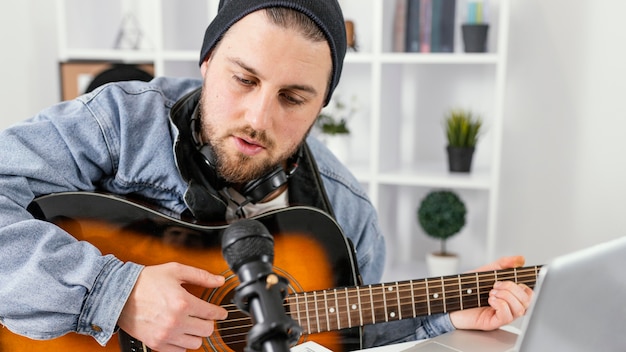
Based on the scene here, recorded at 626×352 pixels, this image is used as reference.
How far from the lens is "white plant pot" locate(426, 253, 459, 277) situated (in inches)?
85.8

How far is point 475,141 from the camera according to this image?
2146 millimetres

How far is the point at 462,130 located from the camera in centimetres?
212

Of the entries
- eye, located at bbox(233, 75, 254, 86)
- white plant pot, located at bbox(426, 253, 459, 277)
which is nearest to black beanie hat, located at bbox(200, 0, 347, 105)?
eye, located at bbox(233, 75, 254, 86)

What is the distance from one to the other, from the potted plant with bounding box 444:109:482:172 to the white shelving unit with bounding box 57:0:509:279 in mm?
50

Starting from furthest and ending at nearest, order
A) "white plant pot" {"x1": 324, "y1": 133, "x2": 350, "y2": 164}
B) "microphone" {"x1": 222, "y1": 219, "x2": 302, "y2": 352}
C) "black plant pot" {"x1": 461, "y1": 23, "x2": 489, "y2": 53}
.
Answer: "white plant pot" {"x1": 324, "y1": 133, "x2": 350, "y2": 164}, "black plant pot" {"x1": 461, "y1": 23, "x2": 489, "y2": 53}, "microphone" {"x1": 222, "y1": 219, "x2": 302, "y2": 352}

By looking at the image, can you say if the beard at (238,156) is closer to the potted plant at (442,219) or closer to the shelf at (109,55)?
the potted plant at (442,219)

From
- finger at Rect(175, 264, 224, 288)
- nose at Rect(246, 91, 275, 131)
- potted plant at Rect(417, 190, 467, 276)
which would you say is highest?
nose at Rect(246, 91, 275, 131)

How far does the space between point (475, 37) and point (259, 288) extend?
1746 millimetres

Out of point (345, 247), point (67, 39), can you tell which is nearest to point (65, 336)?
point (345, 247)

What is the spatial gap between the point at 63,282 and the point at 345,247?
0.53 meters

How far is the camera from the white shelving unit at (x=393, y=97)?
2162 millimetres

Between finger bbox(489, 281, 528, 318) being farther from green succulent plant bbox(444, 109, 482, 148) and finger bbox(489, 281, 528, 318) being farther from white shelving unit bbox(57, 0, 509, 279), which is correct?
green succulent plant bbox(444, 109, 482, 148)

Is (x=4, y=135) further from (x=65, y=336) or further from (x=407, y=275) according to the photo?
(x=407, y=275)

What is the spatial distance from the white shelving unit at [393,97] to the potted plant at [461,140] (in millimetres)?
50
